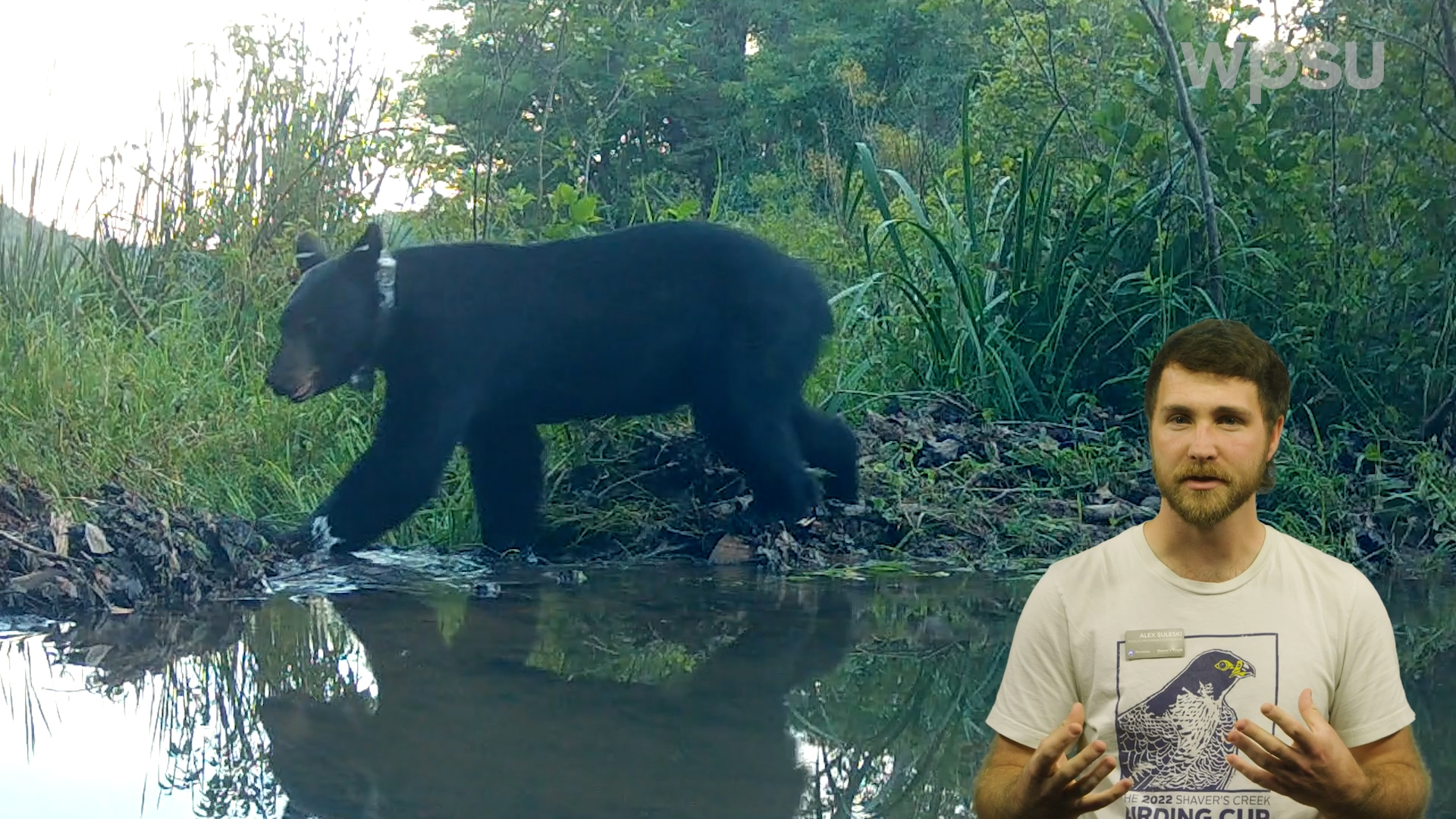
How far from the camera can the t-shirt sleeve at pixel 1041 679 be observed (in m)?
1.86

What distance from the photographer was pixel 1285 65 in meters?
7.60

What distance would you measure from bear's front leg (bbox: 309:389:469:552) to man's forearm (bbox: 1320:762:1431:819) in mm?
4436

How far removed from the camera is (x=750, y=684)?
396 centimetres

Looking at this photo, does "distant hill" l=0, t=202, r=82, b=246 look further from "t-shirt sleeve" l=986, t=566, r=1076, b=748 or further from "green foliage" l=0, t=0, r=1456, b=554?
"t-shirt sleeve" l=986, t=566, r=1076, b=748

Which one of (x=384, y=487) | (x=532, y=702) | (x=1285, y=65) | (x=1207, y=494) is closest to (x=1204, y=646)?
(x=1207, y=494)

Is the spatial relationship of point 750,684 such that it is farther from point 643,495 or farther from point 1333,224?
point 1333,224

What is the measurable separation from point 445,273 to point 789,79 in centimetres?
1017

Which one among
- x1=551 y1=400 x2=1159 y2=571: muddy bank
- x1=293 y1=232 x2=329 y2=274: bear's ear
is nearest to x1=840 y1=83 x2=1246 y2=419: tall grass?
x1=551 y1=400 x2=1159 y2=571: muddy bank

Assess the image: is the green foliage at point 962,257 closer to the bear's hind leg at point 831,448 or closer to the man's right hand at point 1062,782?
the bear's hind leg at point 831,448

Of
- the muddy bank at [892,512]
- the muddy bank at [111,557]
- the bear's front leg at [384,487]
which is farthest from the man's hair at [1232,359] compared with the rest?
the bear's front leg at [384,487]

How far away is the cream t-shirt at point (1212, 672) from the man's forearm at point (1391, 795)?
4cm

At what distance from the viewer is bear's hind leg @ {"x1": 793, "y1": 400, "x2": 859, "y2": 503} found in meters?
6.41

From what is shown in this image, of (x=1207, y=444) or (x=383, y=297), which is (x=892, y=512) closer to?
(x=383, y=297)

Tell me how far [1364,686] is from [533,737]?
1.98 metres
